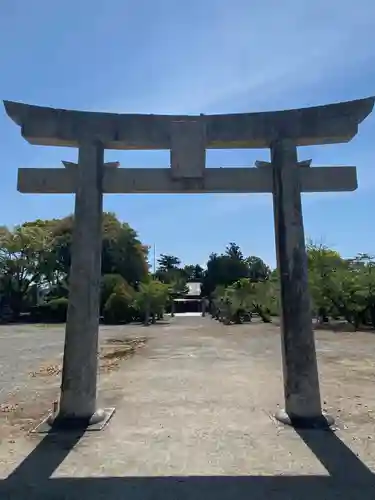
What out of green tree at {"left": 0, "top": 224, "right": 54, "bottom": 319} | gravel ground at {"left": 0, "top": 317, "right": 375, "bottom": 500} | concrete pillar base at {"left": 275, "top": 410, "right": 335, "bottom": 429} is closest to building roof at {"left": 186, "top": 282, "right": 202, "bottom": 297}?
green tree at {"left": 0, "top": 224, "right": 54, "bottom": 319}

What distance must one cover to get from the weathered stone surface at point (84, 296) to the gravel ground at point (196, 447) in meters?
0.61

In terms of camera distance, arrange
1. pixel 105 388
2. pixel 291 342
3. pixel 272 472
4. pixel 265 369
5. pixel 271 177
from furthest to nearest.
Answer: pixel 265 369 < pixel 105 388 < pixel 271 177 < pixel 291 342 < pixel 272 472

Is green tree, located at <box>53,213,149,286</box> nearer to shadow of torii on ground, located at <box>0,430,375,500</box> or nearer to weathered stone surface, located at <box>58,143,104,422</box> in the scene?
weathered stone surface, located at <box>58,143,104,422</box>

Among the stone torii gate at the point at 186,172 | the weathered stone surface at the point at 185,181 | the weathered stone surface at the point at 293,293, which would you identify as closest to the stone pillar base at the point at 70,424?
the stone torii gate at the point at 186,172

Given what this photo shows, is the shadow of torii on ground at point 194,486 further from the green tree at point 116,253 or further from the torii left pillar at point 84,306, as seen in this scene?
the green tree at point 116,253

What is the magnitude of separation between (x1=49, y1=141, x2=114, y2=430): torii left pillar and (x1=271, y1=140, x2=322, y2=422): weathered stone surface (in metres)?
2.67

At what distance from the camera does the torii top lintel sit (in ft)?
22.2

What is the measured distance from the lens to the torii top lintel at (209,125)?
678 cm

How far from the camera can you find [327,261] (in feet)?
98.4

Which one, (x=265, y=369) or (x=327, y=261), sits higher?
(x=327, y=261)

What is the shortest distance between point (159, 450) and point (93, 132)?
452 centimetres

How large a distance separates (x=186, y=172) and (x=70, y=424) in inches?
153

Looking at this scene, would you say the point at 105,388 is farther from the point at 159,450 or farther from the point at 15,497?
the point at 15,497

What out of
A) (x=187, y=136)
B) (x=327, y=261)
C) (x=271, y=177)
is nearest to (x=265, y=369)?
(x=271, y=177)
